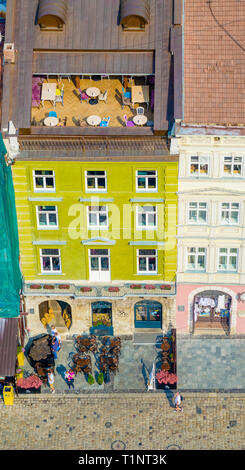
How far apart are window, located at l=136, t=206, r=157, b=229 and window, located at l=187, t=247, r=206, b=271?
3979mm

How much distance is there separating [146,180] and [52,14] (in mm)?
14035

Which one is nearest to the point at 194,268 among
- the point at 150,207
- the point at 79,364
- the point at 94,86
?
the point at 150,207

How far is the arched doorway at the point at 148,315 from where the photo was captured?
7025 centimetres

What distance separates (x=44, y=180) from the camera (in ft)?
211

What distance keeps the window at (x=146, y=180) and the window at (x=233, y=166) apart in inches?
211

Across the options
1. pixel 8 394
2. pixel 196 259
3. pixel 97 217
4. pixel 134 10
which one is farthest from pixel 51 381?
pixel 134 10

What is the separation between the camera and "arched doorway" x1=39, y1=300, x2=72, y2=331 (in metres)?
70.9

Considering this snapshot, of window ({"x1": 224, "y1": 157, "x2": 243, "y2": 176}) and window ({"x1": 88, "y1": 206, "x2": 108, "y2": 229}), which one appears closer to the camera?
window ({"x1": 224, "y1": 157, "x2": 243, "y2": 176})

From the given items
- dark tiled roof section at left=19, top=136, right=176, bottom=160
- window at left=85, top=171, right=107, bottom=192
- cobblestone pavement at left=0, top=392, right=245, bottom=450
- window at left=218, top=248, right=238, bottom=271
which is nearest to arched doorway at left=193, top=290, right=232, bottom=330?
window at left=218, top=248, right=238, bottom=271

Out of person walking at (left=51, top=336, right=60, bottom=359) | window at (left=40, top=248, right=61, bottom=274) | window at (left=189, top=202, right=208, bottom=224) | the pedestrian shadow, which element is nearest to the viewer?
window at (left=189, top=202, right=208, bottom=224)

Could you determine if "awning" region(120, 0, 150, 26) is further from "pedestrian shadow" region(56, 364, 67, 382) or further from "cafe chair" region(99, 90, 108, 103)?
"pedestrian shadow" region(56, 364, 67, 382)

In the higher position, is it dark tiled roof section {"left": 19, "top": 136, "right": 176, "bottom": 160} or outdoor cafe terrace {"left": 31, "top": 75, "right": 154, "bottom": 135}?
outdoor cafe terrace {"left": 31, "top": 75, "right": 154, "bottom": 135}

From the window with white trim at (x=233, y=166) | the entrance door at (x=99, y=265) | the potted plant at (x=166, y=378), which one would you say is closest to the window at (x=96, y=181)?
the entrance door at (x=99, y=265)

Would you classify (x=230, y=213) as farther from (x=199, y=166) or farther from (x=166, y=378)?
(x=166, y=378)
